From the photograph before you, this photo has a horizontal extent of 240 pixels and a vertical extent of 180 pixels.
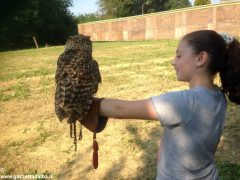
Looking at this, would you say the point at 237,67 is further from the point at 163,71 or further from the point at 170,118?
the point at 163,71

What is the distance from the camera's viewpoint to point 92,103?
1.91m

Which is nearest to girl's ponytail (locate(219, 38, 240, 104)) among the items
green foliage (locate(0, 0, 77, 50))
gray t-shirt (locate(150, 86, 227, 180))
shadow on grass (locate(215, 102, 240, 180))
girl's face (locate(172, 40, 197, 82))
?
gray t-shirt (locate(150, 86, 227, 180))

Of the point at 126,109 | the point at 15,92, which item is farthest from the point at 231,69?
the point at 15,92

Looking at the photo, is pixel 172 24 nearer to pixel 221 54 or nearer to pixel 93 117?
pixel 221 54

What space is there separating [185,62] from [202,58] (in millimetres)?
106

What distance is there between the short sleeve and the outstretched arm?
0.04m

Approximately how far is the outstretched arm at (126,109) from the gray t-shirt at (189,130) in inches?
1.8

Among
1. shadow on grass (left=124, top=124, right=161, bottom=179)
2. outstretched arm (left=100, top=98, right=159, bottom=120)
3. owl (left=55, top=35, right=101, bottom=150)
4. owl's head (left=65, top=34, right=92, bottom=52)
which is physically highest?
owl's head (left=65, top=34, right=92, bottom=52)

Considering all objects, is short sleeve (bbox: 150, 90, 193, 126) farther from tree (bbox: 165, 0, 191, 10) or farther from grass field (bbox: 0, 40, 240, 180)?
tree (bbox: 165, 0, 191, 10)

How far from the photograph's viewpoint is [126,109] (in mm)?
1903

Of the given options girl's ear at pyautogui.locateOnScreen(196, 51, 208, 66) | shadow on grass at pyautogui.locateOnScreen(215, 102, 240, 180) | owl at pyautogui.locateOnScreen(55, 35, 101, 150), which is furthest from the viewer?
shadow on grass at pyautogui.locateOnScreen(215, 102, 240, 180)

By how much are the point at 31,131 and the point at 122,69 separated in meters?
7.49

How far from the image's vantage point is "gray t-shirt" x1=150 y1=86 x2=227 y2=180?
197 cm

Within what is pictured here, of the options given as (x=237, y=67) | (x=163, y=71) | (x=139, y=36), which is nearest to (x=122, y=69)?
(x=163, y=71)
